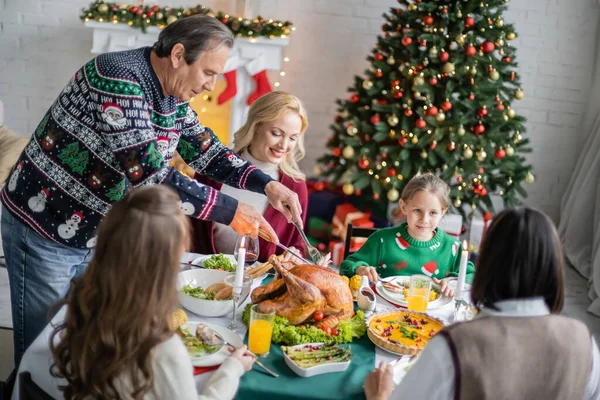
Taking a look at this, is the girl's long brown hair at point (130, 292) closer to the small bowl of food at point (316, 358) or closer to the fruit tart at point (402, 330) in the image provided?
the small bowl of food at point (316, 358)

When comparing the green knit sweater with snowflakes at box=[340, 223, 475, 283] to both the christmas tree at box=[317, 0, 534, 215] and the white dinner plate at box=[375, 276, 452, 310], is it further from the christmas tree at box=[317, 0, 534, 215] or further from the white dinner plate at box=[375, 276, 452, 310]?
the christmas tree at box=[317, 0, 534, 215]

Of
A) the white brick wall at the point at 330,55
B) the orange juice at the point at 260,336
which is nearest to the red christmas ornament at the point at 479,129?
the white brick wall at the point at 330,55

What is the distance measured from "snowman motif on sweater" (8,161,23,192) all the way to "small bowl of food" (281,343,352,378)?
3.18 feet

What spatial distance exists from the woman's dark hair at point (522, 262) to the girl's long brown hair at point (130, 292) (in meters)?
0.66

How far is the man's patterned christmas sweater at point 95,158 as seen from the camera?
182cm

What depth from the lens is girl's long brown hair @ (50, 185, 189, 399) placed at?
1.33 metres

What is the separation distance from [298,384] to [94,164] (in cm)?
87

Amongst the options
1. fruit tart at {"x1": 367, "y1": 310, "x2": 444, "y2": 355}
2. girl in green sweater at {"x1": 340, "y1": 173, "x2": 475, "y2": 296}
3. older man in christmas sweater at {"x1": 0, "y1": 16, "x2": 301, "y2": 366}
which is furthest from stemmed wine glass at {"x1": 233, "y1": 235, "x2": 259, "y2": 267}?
girl in green sweater at {"x1": 340, "y1": 173, "x2": 475, "y2": 296}

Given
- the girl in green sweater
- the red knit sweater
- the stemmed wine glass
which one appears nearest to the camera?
the stemmed wine glass

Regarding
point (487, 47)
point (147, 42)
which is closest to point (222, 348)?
point (487, 47)

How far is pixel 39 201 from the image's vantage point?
1.91 m

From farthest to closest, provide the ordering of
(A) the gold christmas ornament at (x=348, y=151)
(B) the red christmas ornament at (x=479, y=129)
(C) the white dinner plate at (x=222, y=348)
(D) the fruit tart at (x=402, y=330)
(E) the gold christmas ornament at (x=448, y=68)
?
(A) the gold christmas ornament at (x=348, y=151) → (B) the red christmas ornament at (x=479, y=129) → (E) the gold christmas ornament at (x=448, y=68) → (D) the fruit tart at (x=402, y=330) → (C) the white dinner plate at (x=222, y=348)

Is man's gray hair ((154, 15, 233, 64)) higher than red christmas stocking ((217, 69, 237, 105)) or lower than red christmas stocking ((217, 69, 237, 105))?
higher

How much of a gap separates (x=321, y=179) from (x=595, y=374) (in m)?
3.82
